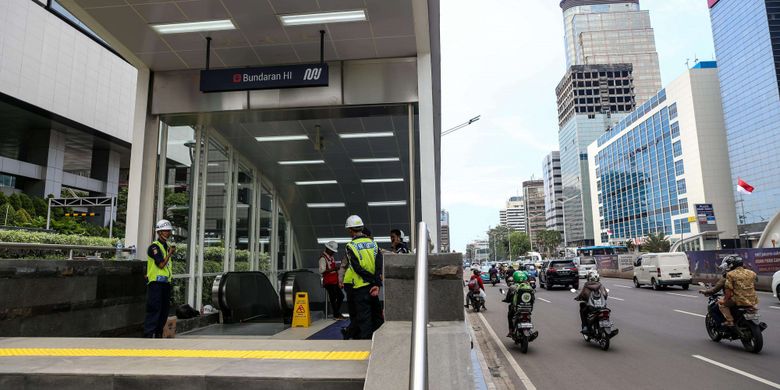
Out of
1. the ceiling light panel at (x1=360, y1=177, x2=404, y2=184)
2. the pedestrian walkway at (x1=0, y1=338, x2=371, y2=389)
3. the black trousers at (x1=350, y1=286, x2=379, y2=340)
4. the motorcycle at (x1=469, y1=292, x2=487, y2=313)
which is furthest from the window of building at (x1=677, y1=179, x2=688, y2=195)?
the pedestrian walkway at (x1=0, y1=338, x2=371, y2=389)

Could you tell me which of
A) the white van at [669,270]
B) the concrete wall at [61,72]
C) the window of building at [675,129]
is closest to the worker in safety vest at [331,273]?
the white van at [669,270]

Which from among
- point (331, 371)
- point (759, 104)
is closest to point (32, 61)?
point (331, 371)

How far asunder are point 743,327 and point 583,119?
419 ft

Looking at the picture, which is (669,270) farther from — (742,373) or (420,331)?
(420,331)

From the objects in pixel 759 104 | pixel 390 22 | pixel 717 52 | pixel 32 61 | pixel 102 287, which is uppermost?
pixel 717 52

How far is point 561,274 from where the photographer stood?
79.9 feet

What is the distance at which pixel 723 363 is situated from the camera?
7.33 m

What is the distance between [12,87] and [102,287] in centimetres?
3112

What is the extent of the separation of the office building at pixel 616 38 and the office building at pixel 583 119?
48.0 ft

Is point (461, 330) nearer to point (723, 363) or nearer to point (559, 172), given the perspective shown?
point (723, 363)

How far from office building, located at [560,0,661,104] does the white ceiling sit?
15805 cm

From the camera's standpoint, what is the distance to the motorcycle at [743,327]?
7895 mm

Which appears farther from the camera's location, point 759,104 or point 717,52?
point 717,52

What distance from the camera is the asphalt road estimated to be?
6.50 metres
